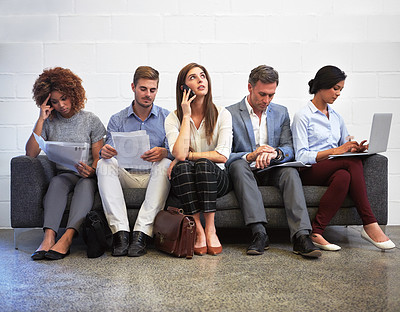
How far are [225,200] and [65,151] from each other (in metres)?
1.01

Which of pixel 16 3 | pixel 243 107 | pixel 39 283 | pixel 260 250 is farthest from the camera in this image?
pixel 16 3

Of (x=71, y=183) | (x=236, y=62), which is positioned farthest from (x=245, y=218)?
(x=236, y=62)

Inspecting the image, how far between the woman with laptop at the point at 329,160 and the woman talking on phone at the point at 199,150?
0.53m

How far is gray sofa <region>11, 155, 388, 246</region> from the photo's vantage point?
2916 millimetres

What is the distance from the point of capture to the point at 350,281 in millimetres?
2174

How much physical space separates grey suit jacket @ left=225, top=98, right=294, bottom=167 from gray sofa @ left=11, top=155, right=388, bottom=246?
321 mm

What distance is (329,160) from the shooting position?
9.71 ft

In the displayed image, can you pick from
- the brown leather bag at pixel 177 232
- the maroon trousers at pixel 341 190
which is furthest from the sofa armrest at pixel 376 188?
the brown leather bag at pixel 177 232

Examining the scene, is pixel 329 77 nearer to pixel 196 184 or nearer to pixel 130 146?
pixel 196 184

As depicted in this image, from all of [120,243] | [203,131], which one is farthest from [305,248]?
[120,243]

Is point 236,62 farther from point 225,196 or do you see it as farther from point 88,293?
point 88,293

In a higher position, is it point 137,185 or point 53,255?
point 137,185

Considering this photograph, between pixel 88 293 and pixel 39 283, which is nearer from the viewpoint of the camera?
pixel 88 293

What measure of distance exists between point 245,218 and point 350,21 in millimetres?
1986
